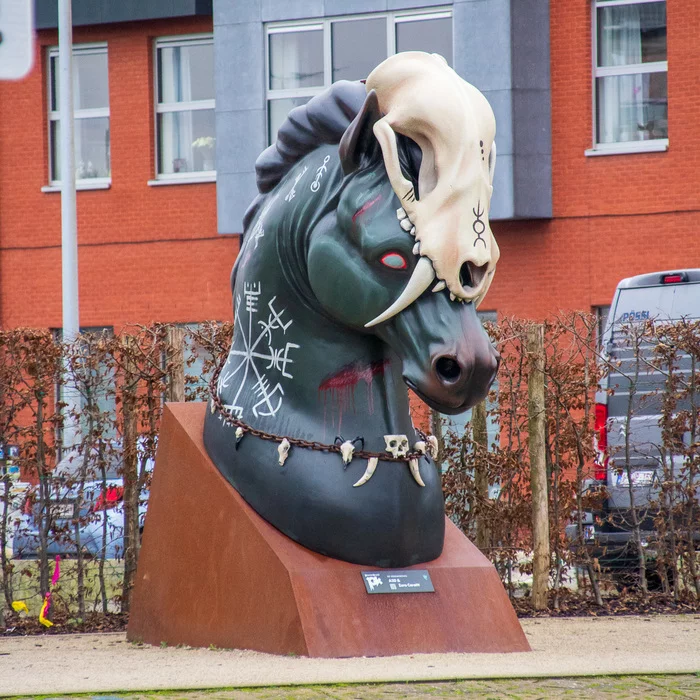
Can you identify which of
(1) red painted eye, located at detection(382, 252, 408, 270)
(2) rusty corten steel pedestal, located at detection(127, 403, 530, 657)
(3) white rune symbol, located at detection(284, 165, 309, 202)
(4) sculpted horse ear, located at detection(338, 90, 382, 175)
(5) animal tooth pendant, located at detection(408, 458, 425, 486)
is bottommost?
(2) rusty corten steel pedestal, located at detection(127, 403, 530, 657)

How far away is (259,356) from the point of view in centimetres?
508

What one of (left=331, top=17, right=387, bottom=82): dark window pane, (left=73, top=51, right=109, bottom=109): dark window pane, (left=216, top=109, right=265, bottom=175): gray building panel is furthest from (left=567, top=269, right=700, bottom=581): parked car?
(left=73, top=51, right=109, bottom=109): dark window pane

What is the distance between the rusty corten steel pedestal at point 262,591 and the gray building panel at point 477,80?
36.1ft

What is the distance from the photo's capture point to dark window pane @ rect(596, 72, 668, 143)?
1633 cm

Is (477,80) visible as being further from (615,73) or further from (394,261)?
(394,261)

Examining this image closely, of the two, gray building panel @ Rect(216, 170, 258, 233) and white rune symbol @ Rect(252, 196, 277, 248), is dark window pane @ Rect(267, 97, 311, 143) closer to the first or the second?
gray building panel @ Rect(216, 170, 258, 233)

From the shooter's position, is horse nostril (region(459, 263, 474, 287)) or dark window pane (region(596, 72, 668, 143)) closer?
horse nostril (region(459, 263, 474, 287))

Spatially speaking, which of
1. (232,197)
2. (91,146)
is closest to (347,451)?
(232,197)

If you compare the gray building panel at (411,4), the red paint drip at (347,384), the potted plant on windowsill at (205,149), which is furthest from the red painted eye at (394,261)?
the potted plant on windowsill at (205,149)

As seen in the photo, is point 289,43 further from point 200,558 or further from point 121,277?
point 200,558

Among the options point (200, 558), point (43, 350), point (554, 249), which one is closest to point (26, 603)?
point (43, 350)

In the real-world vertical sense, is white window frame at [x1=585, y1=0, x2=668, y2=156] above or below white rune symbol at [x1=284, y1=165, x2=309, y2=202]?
above

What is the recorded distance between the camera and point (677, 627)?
625 centimetres

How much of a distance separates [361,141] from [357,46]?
12.8 metres
